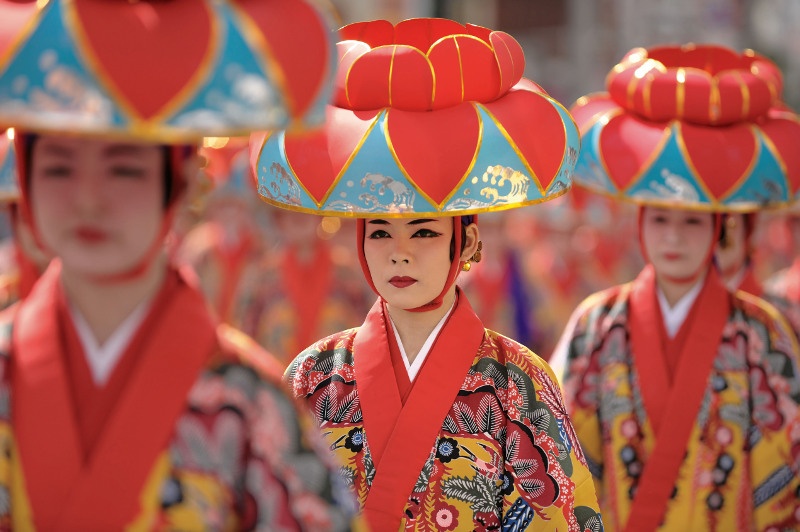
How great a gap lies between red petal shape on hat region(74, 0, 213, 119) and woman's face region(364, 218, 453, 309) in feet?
4.94

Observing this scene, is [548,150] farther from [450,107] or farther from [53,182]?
[53,182]

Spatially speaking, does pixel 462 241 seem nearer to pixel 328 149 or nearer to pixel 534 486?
pixel 328 149

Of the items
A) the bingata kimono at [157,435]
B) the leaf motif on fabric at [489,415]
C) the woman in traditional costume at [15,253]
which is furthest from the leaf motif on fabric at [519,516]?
the woman in traditional costume at [15,253]

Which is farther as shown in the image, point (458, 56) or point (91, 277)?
point (458, 56)

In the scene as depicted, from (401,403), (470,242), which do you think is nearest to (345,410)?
(401,403)

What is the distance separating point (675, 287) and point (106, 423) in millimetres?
3011

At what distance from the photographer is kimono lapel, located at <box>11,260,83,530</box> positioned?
2.77 metres

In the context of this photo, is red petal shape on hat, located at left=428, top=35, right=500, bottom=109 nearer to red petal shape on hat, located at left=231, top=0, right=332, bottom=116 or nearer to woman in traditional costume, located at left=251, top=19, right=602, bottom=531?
woman in traditional costume, located at left=251, top=19, right=602, bottom=531

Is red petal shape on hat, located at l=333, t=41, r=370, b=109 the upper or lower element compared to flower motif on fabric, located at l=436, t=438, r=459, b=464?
upper

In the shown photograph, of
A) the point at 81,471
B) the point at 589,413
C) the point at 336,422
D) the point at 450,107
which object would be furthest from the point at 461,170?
the point at 589,413

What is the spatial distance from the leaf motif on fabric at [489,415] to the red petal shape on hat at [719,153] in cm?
139

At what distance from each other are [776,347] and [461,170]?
1.93 m

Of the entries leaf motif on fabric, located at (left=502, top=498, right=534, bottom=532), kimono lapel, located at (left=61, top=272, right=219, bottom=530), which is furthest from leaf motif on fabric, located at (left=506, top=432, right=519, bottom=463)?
kimono lapel, located at (left=61, top=272, right=219, bottom=530)

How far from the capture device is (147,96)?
8.36 ft
